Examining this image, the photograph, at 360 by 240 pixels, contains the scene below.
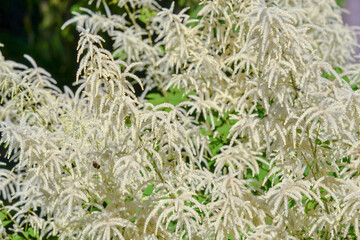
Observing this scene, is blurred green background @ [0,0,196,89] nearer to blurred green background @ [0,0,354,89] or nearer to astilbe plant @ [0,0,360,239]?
blurred green background @ [0,0,354,89]

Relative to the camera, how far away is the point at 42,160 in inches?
61.1

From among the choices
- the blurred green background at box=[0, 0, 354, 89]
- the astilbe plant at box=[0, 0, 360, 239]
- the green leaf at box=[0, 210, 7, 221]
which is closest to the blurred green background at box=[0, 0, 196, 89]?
the blurred green background at box=[0, 0, 354, 89]

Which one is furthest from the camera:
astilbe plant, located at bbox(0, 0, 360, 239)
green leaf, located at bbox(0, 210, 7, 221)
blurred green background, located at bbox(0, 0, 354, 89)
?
blurred green background, located at bbox(0, 0, 354, 89)

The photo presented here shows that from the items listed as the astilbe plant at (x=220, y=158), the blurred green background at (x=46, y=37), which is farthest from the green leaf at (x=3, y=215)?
the blurred green background at (x=46, y=37)

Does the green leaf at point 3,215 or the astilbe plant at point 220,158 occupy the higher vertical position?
the astilbe plant at point 220,158

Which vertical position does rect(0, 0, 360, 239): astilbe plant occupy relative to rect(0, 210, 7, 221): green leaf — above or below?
above

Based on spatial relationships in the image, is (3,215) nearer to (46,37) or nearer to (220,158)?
(220,158)

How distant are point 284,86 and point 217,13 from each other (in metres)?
0.76

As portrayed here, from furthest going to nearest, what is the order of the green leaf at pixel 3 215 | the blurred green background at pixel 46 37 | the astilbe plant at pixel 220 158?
1. the blurred green background at pixel 46 37
2. the green leaf at pixel 3 215
3. the astilbe plant at pixel 220 158

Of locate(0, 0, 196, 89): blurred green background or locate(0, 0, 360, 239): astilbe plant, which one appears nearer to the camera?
locate(0, 0, 360, 239): astilbe plant

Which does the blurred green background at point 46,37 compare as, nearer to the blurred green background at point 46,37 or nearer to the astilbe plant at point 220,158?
the blurred green background at point 46,37

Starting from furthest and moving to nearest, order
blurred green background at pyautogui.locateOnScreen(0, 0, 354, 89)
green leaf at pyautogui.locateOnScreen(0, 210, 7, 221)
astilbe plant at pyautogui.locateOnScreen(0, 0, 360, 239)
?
blurred green background at pyautogui.locateOnScreen(0, 0, 354, 89), green leaf at pyautogui.locateOnScreen(0, 210, 7, 221), astilbe plant at pyautogui.locateOnScreen(0, 0, 360, 239)

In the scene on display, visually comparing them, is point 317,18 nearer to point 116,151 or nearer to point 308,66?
point 308,66

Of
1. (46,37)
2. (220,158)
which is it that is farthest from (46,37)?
(220,158)
